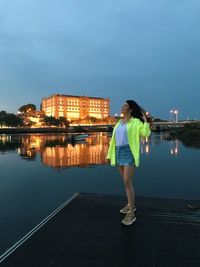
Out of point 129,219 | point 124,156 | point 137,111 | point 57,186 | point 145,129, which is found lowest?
point 57,186

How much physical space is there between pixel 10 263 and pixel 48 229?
175cm

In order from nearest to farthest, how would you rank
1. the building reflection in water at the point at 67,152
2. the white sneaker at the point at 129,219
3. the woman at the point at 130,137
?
the woman at the point at 130,137 < the white sneaker at the point at 129,219 < the building reflection in water at the point at 67,152

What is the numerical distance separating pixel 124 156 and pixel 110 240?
6.16ft

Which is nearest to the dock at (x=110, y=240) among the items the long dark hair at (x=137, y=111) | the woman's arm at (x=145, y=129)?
the woman's arm at (x=145, y=129)

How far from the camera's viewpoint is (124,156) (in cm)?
692

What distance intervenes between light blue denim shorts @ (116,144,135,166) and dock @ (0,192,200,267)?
140 cm

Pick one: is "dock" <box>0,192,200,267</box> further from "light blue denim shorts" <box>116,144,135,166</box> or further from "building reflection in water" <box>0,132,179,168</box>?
"building reflection in water" <box>0,132,179,168</box>

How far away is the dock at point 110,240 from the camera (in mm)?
5035

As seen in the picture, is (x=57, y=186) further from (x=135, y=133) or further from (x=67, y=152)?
(x=67, y=152)

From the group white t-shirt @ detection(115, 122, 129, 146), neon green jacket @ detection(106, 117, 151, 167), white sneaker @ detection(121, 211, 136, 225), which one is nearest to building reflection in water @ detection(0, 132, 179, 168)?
white sneaker @ detection(121, 211, 136, 225)

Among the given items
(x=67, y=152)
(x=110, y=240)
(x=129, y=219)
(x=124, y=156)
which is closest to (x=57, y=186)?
(x=129, y=219)

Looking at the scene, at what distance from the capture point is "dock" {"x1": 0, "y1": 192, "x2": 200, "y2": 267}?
16.5ft

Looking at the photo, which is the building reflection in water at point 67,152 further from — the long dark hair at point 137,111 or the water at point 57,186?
the long dark hair at point 137,111

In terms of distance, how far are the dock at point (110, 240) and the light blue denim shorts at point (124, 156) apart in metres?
1.40
